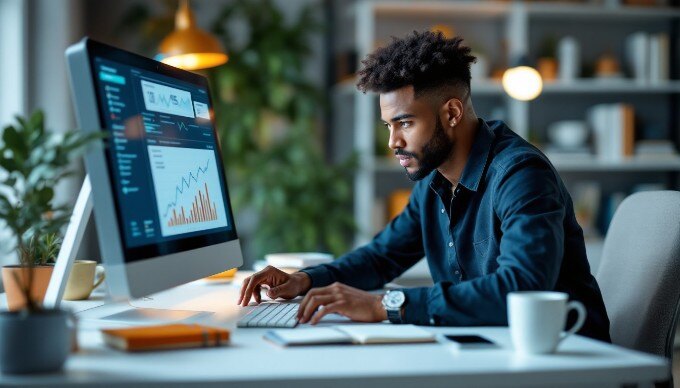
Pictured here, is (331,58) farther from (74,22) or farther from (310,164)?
(74,22)

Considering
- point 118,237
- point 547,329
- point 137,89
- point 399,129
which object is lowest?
point 547,329

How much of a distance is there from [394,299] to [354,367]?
1.25 feet

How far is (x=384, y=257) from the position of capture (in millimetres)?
2018

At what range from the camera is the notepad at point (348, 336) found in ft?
3.99

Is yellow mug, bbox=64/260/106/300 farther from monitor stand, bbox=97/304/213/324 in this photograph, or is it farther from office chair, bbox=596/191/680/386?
office chair, bbox=596/191/680/386

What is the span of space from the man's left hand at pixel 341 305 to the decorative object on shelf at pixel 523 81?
1.83 m

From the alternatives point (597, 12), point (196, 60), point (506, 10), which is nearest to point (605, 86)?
point (597, 12)

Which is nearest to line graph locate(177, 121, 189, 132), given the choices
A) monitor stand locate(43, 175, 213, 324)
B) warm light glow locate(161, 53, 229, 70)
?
monitor stand locate(43, 175, 213, 324)

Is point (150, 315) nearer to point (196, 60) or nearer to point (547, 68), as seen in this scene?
point (196, 60)

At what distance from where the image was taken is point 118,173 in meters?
1.27

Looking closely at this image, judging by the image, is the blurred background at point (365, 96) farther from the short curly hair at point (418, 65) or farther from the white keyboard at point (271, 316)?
the white keyboard at point (271, 316)

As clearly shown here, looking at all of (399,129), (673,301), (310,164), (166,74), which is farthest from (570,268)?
(310,164)

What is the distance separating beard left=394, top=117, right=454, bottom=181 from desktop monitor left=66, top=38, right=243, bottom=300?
440 millimetres

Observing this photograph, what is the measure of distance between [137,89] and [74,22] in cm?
300
